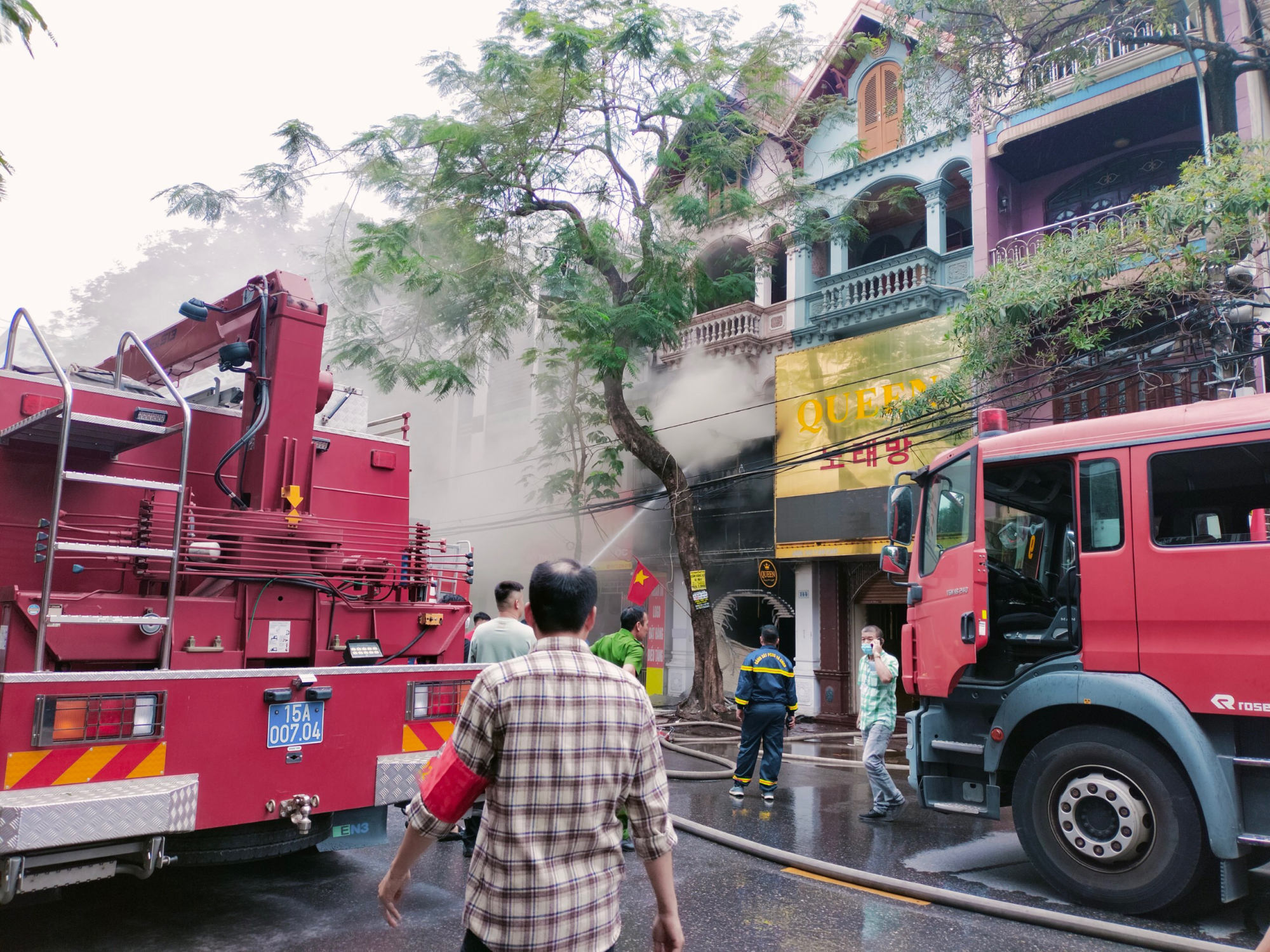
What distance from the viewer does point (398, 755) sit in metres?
4.94

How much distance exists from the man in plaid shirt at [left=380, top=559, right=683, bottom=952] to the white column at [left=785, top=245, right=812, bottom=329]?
16344 mm

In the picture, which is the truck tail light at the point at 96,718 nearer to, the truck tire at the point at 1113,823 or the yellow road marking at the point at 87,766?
the yellow road marking at the point at 87,766

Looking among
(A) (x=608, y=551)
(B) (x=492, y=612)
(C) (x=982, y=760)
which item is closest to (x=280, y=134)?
(A) (x=608, y=551)

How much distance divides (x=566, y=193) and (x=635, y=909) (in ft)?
40.4

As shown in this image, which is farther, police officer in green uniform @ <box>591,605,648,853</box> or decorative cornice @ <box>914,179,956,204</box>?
decorative cornice @ <box>914,179,956,204</box>

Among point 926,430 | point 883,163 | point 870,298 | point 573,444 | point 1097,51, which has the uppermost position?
point 883,163

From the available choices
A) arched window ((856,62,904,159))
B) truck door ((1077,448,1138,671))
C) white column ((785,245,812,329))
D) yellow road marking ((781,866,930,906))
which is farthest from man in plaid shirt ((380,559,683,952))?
arched window ((856,62,904,159))

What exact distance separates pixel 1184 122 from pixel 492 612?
21784 mm

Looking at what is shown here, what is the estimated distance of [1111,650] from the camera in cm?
555

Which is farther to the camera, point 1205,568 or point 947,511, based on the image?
point 947,511

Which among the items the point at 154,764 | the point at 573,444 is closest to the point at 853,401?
the point at 573,444

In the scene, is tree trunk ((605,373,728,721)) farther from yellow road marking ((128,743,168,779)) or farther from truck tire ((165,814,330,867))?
yellow road marking ((128,743,168,779))

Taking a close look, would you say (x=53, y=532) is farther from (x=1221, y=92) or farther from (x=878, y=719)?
(x=1221, y=92)

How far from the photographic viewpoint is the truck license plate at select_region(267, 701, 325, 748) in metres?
4.44
